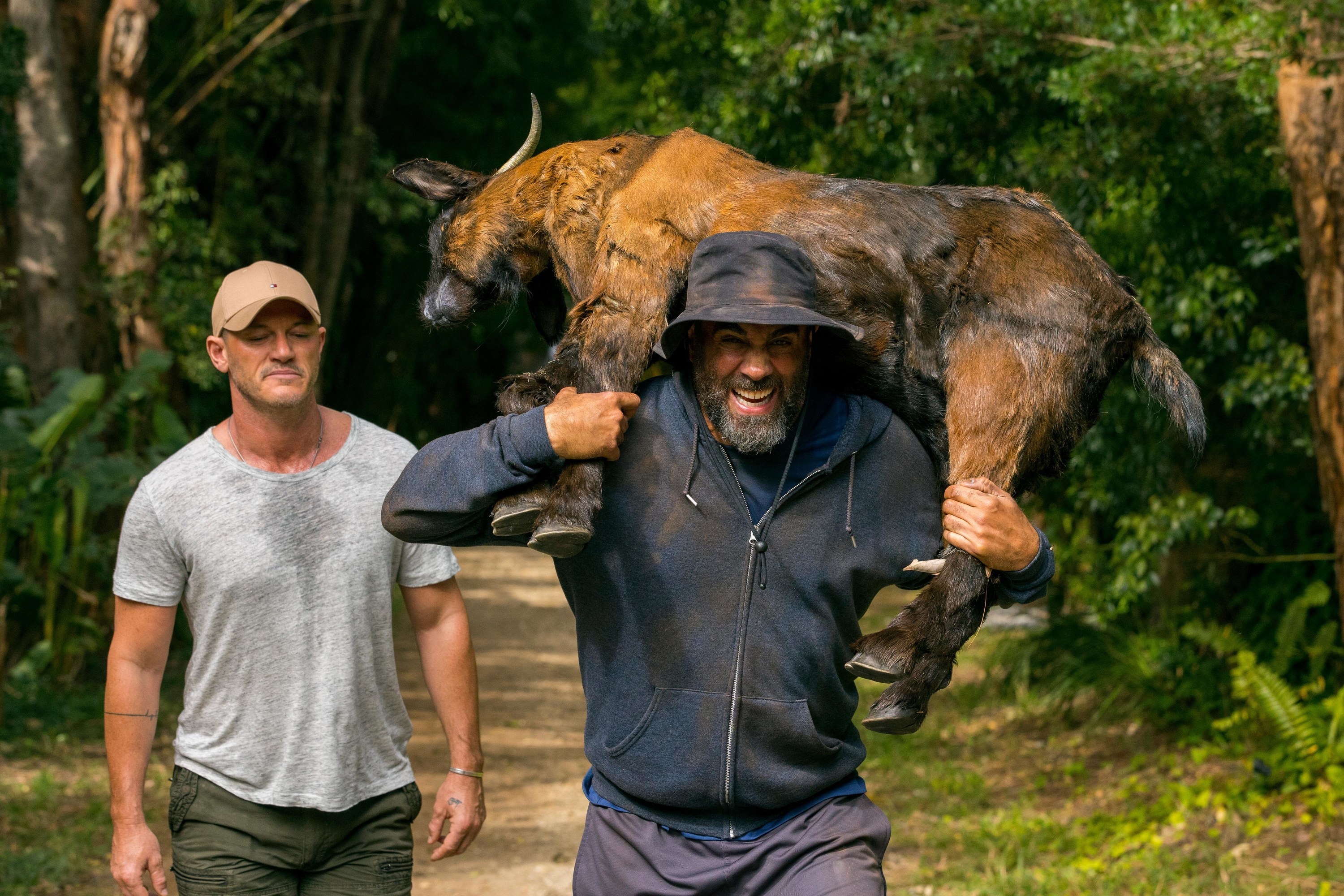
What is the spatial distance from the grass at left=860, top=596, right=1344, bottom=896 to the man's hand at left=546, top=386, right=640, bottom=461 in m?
4.22

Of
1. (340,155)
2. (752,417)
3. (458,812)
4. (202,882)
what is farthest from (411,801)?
(340,155)

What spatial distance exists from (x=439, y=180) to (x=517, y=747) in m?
6.27

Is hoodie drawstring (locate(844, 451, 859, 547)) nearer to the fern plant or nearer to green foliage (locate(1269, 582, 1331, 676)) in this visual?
the fern plant

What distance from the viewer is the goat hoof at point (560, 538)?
113 inches

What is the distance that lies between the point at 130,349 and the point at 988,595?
9.02 m

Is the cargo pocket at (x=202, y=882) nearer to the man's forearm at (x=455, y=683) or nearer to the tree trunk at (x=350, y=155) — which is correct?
the man's forearm at (x=455, y=683)

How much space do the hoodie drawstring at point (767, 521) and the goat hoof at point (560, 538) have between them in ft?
1.35

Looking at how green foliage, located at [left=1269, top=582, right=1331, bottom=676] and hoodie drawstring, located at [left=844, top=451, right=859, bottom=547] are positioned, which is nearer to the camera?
hoodie drawstring, located at [left=844, top=451, right=859, bottom=547]

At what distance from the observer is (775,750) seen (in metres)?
3.04

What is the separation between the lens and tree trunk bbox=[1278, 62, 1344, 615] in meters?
5.80

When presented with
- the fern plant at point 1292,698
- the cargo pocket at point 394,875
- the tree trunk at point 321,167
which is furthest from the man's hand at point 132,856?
the tree trunk at point 321,167

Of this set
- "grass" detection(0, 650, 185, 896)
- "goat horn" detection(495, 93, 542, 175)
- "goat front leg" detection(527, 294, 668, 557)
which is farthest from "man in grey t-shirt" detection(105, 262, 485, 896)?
"grass" detection(0, 650, 185, 896)

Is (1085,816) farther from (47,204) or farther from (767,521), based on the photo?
(47,204)

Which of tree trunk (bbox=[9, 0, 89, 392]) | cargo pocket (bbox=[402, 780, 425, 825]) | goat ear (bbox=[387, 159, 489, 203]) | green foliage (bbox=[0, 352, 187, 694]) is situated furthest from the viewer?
tree trunk (bbox=[9, 0, 89, 392])
